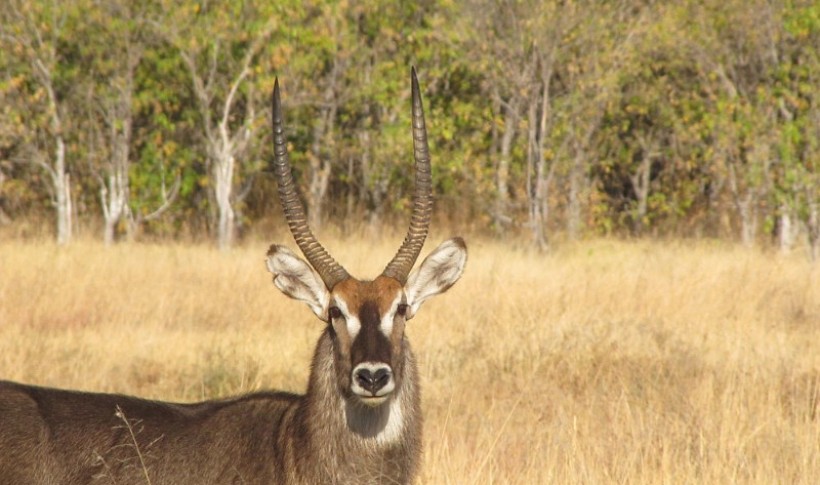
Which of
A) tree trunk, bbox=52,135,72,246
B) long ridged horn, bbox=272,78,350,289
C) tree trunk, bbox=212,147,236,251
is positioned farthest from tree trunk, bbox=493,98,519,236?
long ridged horn, bbox=272,78,350,289

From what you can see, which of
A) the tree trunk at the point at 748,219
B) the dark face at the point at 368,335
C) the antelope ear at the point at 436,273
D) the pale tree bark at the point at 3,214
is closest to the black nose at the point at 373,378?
the dark face at the point at 368,335

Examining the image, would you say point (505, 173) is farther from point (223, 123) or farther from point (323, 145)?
→ point (223, 123)

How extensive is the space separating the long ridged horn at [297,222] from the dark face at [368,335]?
0.35ft

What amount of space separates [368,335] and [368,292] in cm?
21

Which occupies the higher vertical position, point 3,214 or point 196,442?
point 3,214

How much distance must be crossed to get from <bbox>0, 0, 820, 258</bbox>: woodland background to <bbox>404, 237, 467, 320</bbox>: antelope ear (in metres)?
11.0

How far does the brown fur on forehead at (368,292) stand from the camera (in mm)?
4520

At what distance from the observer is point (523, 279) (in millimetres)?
12055

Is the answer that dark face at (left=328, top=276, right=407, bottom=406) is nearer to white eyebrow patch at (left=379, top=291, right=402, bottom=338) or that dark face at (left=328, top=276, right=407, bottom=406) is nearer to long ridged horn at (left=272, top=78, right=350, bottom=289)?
white eyebrow patch at (left=379, top=291, right=402, bottom=338)

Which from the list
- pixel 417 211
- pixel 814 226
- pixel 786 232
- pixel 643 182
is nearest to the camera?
pixel 417 211

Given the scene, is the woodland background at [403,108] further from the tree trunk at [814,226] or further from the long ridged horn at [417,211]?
the long ridged horn at [417,211]

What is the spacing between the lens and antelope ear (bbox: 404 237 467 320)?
4.76 metres

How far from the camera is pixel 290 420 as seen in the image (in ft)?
15.4

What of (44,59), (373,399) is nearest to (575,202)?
(44,59)
